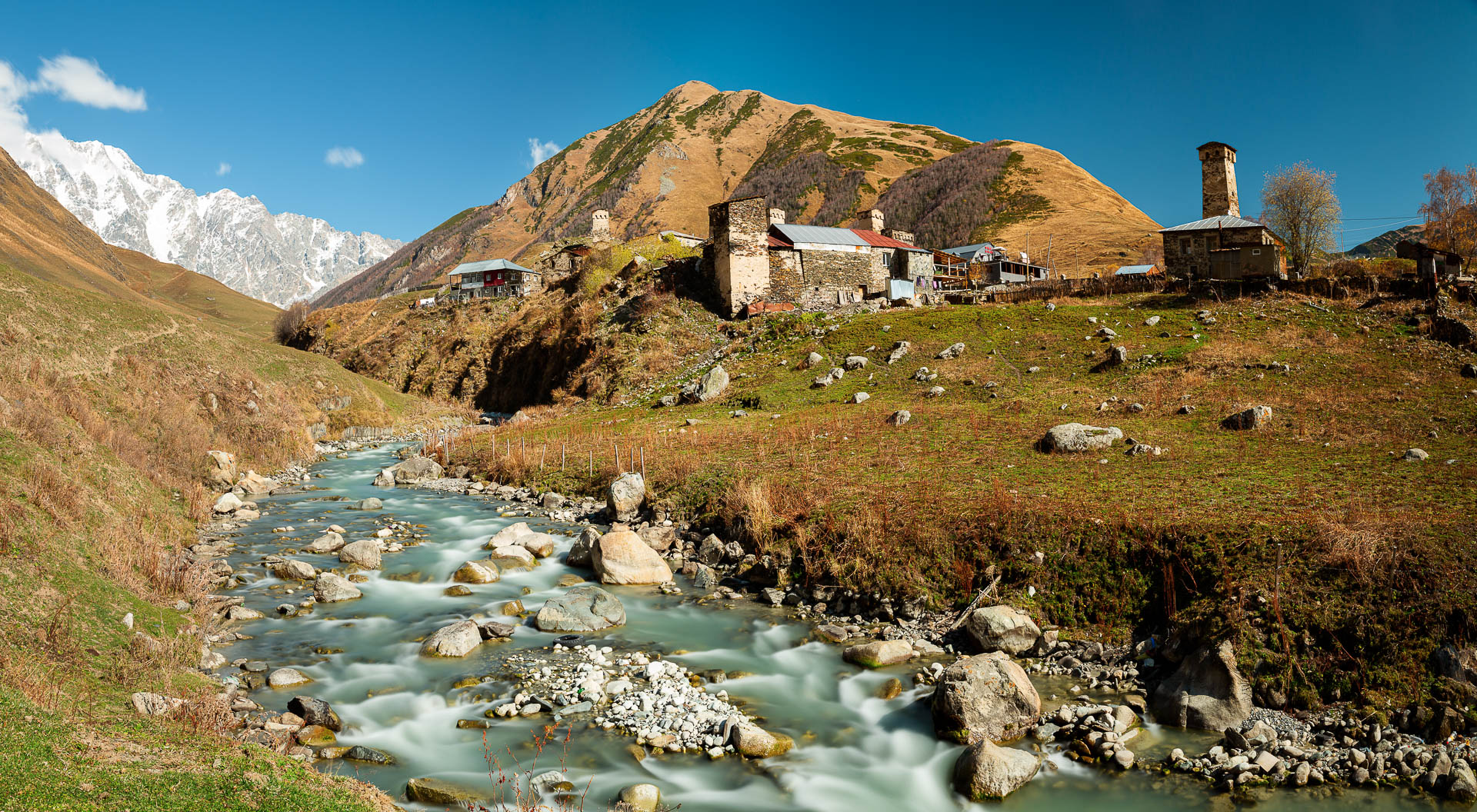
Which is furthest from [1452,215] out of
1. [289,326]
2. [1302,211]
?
[289,326]

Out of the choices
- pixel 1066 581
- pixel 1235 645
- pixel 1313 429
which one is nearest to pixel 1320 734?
pixel 1235 645

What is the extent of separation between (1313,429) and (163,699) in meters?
25.8

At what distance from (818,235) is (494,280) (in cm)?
5974

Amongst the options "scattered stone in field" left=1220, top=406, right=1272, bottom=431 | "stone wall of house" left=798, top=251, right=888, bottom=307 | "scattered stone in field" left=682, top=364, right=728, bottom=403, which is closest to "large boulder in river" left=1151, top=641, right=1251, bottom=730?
"scattered stone in field" left=1220, top=406, right=1272, bottom=431

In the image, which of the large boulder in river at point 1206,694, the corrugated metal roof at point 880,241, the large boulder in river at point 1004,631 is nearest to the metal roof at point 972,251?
the corrugated metal roof at point 880,241

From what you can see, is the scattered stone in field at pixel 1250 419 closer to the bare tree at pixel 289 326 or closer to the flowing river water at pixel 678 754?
the flowing river water at pixel 678 754

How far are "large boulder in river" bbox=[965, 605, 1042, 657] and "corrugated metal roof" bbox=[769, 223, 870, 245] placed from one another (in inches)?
1606

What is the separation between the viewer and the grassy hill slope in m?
6.61

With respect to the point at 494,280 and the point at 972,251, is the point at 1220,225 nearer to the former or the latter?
the point at 972,251

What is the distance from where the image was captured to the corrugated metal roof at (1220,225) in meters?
47.5

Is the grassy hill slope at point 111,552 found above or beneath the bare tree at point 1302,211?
beneath

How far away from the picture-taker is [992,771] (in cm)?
920

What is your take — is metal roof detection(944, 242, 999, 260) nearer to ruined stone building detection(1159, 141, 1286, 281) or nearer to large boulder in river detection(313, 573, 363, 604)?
ruined stone building detection(1159, 141, 1286, 281)

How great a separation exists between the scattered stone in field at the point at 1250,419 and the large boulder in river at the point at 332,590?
2422cm
